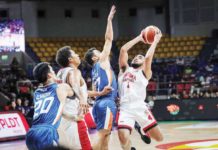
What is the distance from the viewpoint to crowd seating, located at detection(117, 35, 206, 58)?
83.2 feet

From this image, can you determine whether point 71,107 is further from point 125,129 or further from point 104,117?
point 125,129

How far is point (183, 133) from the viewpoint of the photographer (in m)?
13.3

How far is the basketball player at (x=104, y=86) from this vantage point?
7.23 m

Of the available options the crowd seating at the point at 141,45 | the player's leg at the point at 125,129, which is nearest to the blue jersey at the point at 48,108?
the player's leg at the point at 125,129

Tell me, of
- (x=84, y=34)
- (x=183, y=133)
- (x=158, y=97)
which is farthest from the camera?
(x=84, y=34)

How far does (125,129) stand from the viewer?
7320 mm

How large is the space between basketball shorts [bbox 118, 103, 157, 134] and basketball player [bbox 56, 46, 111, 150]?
60.2 inches

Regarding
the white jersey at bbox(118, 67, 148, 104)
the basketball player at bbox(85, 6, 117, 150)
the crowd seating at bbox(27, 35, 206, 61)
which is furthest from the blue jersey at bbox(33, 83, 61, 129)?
the crowd seating at bbox(27, 35, 206, 61)

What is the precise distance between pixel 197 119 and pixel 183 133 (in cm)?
484

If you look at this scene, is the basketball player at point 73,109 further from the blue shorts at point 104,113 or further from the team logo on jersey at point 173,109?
the team logo on jersey at point 173,109

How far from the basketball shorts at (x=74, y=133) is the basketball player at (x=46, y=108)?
740 millimetres

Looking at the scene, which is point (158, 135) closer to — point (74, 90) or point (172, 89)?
point (74, 90)

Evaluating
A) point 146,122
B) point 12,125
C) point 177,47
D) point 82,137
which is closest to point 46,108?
point 82,137

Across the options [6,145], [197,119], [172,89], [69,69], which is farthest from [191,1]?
[69,69]
